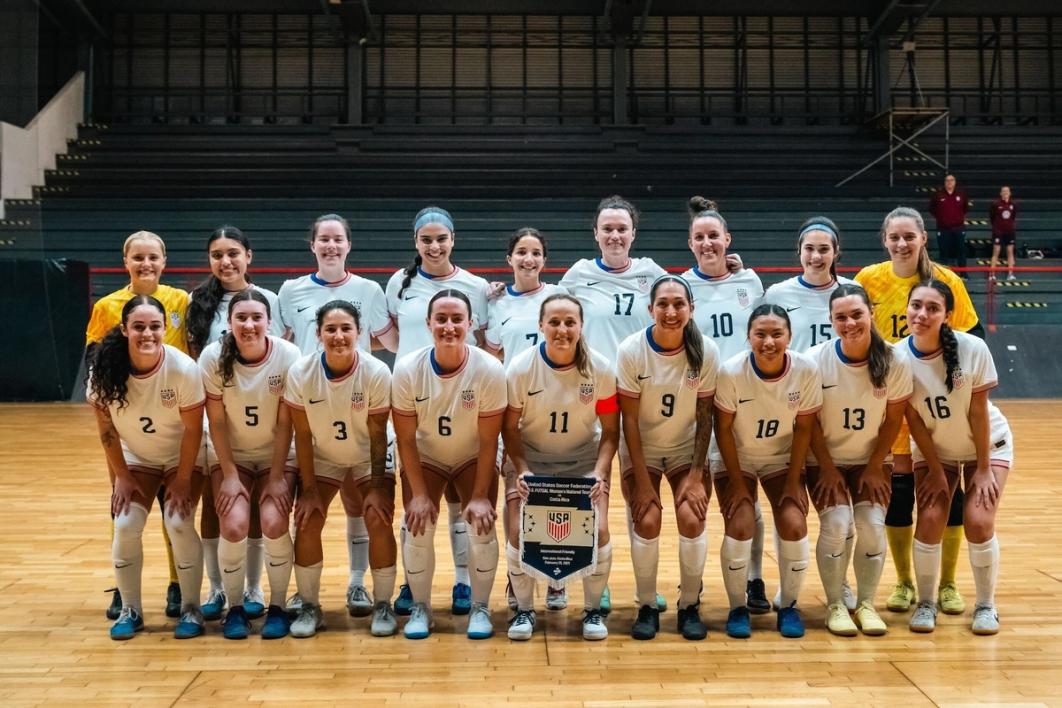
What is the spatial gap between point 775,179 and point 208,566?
13.1 metres

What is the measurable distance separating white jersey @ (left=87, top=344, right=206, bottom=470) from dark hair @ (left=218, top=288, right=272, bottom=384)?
99 mm

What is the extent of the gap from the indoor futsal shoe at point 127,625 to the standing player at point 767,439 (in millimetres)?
2256

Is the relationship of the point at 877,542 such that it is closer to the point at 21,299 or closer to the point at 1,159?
the point at 21,299

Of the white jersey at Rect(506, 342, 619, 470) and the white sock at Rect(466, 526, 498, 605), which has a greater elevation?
the white jersey at Rect(506, 342, 619, 470)

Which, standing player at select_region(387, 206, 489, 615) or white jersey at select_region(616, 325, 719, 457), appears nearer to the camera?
white jersey at select_region(616, 325, 719, 457)

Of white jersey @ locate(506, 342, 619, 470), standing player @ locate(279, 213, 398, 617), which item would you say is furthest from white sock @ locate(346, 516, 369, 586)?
white jersey @ locate(506, 342, 619, 470)

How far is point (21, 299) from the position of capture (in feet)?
34.8

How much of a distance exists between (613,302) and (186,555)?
2.08 m

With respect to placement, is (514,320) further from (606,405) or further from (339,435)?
(339,435)

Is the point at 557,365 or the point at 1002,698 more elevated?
the point at 557,365

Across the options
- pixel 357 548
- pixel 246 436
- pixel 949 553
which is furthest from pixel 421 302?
pixel 949 553

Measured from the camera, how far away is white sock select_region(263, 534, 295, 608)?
12.3ft

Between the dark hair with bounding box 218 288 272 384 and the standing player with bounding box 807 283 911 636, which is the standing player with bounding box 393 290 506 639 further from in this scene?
the standing player with bounding box 807 283 911 636

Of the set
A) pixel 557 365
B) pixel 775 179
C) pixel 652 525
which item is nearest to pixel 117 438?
pixel 557 365
